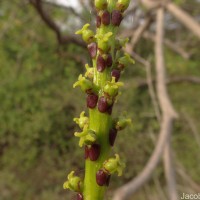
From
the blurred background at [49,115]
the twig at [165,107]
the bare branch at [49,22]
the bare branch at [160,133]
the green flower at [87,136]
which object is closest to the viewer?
the green flower at [87,136]

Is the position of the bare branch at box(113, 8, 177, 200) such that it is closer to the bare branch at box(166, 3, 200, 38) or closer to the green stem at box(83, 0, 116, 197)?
the bare branch at box(166, 3, 200, 38)

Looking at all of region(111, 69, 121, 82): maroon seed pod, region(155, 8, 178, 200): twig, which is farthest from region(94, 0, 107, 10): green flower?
region(155, 8, 178, 200): twig

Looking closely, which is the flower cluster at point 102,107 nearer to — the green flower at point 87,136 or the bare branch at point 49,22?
the green flower at point 87,136

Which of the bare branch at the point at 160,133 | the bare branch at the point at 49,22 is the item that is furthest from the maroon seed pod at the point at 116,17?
the bare branch at the point at 49,22

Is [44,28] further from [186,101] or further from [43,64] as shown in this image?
[186,101]

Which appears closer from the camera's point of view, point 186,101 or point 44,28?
point 44,28

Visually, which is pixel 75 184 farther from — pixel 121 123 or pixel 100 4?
pixel 100 4

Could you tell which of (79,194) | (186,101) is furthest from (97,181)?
(186,101)
